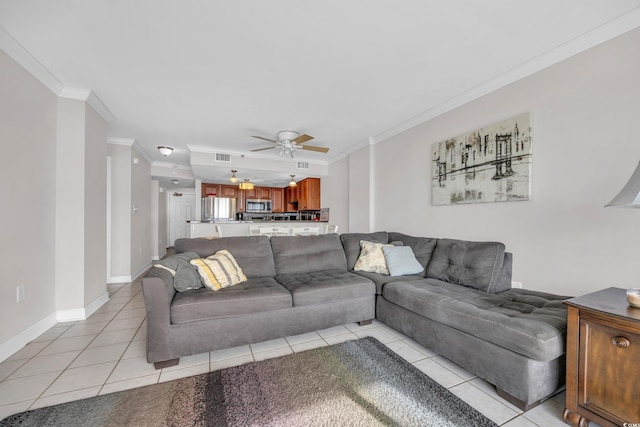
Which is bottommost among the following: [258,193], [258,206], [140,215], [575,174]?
[140,215]

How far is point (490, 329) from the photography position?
163cm

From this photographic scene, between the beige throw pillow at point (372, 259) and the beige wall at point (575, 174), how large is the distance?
104 centimetres

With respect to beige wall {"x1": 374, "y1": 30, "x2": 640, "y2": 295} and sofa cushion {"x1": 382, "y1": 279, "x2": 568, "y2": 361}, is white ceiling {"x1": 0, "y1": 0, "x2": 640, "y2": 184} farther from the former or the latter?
sofa cushion {"x1": 382, "y1": 279, "x2": 568, "y2": 361}

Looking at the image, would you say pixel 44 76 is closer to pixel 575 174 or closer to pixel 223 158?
pixel 223 158

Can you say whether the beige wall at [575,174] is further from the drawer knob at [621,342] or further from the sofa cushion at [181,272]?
the sofa cushion at [181,272]

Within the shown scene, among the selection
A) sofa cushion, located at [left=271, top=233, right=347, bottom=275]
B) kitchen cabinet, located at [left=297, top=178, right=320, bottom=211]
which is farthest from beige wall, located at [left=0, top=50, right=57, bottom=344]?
kitchen cabinet, located at [left=297, top=178, right=320, bottom=211]

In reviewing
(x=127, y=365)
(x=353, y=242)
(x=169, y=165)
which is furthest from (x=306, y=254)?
(x=169, y=165)

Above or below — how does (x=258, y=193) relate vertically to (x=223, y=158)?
below

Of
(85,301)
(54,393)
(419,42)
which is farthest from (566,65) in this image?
(85,301)

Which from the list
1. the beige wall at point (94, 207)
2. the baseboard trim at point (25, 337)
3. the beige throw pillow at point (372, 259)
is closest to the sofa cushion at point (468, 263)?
the beige throw pillow at point (372, 259)

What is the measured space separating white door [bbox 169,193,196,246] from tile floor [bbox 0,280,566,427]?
6.34m

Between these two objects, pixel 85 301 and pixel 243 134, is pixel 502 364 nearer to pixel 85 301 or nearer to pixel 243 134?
pixel 85 301

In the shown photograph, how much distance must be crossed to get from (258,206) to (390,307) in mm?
6621

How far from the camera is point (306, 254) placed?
312 cm
